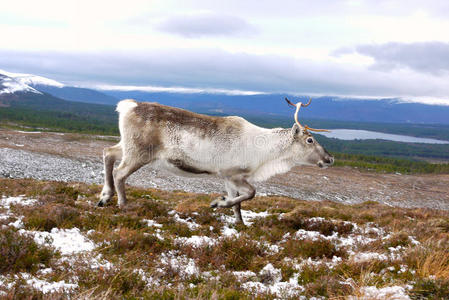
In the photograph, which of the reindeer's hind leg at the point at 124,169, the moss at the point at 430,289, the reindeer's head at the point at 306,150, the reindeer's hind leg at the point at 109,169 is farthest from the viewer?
the reindeer's hind leg at the point at 109,169

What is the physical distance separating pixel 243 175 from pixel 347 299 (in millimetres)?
4609

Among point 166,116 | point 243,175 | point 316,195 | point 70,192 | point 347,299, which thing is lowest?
point 316,195

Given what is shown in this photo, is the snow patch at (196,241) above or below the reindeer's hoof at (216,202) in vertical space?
below

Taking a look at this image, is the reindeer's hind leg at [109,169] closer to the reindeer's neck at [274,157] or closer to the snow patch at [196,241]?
the snow patch at [196,241]

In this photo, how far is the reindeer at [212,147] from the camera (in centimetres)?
816

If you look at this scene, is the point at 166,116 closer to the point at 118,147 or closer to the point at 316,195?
the point at 118,147

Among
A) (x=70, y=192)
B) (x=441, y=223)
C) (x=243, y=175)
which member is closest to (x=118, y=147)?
(x=70, y=192)

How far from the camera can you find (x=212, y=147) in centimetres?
816

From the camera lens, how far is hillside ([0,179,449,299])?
4.37 metres

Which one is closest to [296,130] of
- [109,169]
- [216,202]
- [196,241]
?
[216,202]

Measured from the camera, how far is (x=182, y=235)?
7.37m

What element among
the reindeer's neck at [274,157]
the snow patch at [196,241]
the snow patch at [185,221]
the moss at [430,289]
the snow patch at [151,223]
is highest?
the reindeer's neck at [274,157]

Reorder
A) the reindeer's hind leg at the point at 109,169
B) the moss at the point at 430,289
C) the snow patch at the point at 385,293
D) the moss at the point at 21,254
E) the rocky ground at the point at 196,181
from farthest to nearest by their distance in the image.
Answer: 1. the rocky ground at the point at 196,181
2. the reindeer's hind leg at the point at 109,169
3. the moss at the point at 21,254
4. the moss at the point at 430,289
5. the snow patch at the point at 385,293

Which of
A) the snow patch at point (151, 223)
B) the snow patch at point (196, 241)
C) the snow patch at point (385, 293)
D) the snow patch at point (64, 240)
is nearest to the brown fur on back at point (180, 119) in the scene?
the snow patch at point (151, 223)
